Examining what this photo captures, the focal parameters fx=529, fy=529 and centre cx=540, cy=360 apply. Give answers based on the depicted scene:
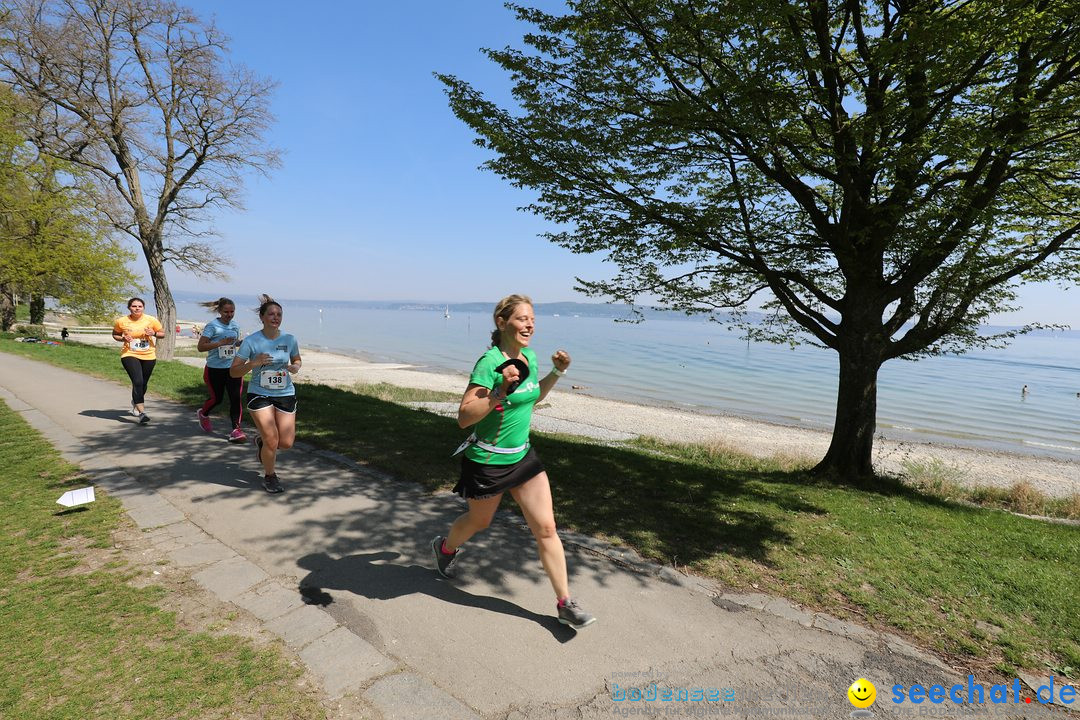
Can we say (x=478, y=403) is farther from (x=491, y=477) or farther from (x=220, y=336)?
(x=220, y=336)

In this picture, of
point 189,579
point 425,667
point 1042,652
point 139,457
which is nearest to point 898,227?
point 1042,652

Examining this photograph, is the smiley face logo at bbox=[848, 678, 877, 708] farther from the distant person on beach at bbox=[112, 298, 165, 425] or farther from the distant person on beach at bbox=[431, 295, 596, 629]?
the distant person on beach at bbox=[112, 298, 165, 425]

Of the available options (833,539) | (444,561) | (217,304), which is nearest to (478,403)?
(444,561)

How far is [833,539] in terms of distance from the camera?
5.03 m

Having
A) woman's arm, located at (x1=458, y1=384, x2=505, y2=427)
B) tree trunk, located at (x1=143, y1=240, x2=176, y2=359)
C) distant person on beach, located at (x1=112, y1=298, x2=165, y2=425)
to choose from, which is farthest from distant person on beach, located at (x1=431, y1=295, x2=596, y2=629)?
tree trunk, located at (x1=143, y1=240, x2=176, y2=359)

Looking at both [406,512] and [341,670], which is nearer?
[341,670]

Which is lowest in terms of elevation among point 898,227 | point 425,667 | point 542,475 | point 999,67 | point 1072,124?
point 425,667

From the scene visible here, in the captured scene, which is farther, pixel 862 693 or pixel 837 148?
pixel 837 148

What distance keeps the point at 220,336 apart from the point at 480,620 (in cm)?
639

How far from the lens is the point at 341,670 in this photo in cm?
280

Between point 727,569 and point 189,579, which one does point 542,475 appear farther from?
point 189,579

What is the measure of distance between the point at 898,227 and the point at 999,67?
5.87 feet

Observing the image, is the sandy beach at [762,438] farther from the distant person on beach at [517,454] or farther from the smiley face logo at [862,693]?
the distant person on beach at [517,454]

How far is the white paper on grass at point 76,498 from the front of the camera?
4.59 meters
